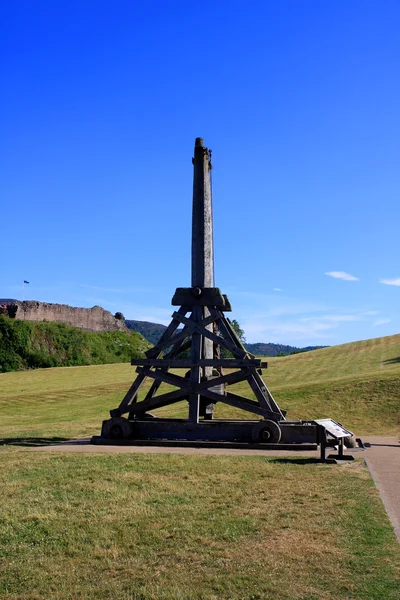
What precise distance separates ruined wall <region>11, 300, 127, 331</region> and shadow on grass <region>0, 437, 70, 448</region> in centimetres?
4547

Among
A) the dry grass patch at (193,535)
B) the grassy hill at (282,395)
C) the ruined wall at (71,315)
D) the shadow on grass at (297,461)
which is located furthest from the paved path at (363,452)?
the ruined wall at (71,315)

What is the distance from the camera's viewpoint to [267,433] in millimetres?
15094

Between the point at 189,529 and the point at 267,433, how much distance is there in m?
7.37

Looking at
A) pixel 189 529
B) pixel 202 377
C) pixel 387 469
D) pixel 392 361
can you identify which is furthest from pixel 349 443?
pixel 392 361

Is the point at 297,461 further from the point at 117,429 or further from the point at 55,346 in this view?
the point at 55,346

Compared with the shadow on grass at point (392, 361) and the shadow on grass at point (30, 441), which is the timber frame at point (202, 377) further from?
the shadow on grass at point (392, 361)

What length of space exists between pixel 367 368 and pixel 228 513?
31.9m

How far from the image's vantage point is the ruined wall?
62.9 m

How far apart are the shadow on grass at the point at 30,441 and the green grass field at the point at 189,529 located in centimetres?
89

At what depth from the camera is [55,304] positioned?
6606 cm

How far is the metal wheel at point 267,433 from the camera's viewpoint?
15078mm

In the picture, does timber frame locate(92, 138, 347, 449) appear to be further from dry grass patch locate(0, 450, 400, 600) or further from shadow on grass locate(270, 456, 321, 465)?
dry grass patch locate(0, 450, 400, 600)

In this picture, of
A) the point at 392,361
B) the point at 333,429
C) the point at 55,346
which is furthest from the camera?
the point at 55,346

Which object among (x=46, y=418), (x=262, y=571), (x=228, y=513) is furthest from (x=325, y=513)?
(x=46, y=418)
